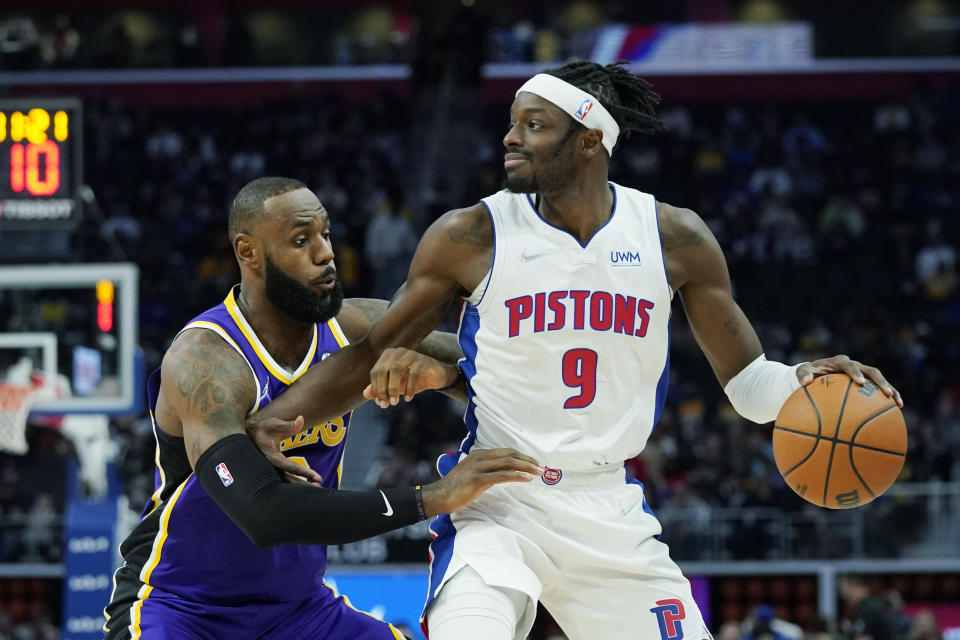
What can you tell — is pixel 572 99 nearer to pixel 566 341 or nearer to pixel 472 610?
pixel 566 341

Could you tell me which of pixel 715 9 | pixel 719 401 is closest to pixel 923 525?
pixel 719 401

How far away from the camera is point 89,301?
1071 cm

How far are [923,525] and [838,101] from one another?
11.4m

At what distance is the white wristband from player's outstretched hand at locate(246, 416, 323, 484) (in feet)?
4.75

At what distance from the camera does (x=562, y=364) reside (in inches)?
175

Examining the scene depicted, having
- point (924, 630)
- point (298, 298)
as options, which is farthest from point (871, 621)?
point (298, 298)

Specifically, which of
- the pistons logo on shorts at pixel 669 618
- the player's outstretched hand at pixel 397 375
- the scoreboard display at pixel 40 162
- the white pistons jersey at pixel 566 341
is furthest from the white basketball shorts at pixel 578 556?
the scoreboard display at pixel 40 162

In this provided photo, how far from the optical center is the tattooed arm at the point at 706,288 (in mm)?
4656

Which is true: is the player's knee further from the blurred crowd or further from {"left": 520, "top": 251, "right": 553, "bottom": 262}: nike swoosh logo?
the blurred crowd

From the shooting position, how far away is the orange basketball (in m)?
4.42

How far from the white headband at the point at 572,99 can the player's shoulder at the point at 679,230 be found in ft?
1.06

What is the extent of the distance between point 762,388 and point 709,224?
51.8 feet

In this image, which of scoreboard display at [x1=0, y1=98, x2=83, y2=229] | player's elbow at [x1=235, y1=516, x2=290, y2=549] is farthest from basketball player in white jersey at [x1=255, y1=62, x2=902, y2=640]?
→ scoreboard display at [x1=0, y1=98, x2=83, y2=229]

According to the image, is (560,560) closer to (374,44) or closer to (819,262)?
(819,262)
